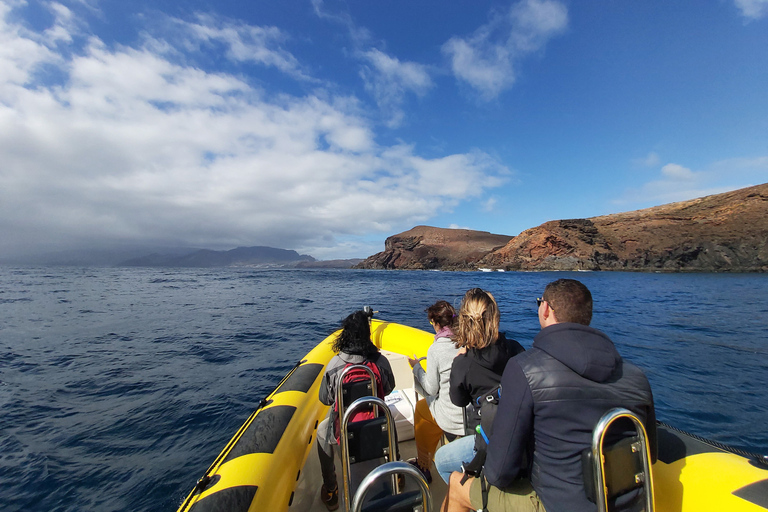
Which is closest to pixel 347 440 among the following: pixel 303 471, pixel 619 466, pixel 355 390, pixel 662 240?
pixel 355 390

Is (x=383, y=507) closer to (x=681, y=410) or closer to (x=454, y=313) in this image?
(x=454, y=313)

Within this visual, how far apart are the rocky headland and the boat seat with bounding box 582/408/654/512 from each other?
252ft

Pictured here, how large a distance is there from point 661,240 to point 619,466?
82.1m

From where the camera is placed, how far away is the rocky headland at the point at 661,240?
5441 centimetres

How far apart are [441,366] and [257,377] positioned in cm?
561

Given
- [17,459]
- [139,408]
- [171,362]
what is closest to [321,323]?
[171,362]

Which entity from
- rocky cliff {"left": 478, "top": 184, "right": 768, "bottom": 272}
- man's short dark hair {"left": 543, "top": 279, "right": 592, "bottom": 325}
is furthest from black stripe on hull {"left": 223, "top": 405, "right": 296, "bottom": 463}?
rocky cliff {"left": 478, "top": 184, "right": 768, "bottom": 272}

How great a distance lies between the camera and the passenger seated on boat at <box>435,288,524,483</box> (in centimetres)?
193

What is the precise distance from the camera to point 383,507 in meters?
1.19

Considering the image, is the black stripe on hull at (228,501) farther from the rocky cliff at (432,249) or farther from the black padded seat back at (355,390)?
the rocky cliff at (432,249)

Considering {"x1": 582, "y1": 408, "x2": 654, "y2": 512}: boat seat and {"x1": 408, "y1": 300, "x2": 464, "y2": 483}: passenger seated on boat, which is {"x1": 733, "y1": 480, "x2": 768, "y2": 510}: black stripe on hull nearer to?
{"x1": 582, "y1": 408, "x2": 654, "y2": 512}: boat seat

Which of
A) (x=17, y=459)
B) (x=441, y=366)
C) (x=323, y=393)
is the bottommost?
(x=17, y=459)

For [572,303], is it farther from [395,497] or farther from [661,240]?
[661,240]

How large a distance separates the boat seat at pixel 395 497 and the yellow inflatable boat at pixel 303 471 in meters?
1.36
